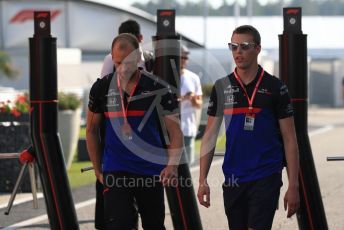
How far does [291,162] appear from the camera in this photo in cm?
684

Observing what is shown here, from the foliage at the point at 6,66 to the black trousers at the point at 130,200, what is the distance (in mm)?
30628

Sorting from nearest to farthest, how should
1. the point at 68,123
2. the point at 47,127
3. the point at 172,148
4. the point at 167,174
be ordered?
the point at 167,174, the point at 172,148, the point at 47,127, the point at 68,123

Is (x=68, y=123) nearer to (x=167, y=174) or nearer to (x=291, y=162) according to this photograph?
(x=167, y=174)

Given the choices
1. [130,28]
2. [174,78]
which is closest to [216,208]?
[130,28]

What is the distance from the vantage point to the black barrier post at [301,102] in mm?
8391

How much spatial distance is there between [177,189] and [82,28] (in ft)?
100

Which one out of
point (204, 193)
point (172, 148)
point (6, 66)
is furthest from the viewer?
point (6, 66)

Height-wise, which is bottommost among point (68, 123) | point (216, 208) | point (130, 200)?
point (216, 208)

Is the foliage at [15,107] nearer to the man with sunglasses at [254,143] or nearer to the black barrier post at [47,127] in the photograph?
the black barrier post at [47,127]

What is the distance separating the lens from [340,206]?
40.5 ft

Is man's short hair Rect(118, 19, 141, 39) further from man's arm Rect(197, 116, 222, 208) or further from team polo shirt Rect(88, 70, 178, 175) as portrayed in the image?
man's arm Rect(197, 116, 222, 208)

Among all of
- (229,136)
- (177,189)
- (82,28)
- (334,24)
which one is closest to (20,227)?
(177,189)

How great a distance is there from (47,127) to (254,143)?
2.48m

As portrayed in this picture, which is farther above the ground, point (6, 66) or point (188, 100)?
point (6, 66)
